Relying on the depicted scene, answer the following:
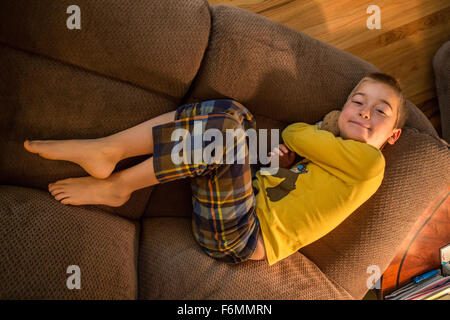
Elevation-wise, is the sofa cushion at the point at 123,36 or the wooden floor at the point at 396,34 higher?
the wooden floor at the point at 396,34

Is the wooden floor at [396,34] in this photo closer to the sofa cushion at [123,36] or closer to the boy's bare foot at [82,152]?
the sofa cushion at [123,36]

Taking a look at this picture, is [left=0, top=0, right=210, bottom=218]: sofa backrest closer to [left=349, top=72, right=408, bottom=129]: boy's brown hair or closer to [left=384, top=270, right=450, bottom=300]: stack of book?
[left=349, top=72, right=408, bottom=129]: boy's brown hair

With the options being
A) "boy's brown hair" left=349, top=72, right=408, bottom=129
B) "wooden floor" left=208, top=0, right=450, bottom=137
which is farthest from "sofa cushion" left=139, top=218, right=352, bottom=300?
"wooden floor" left=208, top=0, right=450, bottom=137

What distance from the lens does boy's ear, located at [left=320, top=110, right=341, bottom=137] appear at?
1.15m

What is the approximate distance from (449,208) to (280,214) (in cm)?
84

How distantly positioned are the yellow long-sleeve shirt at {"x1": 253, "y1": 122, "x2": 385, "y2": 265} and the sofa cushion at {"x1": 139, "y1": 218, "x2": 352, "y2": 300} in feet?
0.25

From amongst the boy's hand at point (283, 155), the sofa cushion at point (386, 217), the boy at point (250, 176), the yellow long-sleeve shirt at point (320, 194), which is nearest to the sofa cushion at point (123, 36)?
the boy at point (250, 176)

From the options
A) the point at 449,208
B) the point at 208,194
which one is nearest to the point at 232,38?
the point at 208,194

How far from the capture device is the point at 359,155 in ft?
3.38

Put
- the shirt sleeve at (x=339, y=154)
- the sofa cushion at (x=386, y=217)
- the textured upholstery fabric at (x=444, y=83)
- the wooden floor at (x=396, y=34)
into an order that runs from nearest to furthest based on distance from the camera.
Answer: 1. the shirt sleeve at (x=339, y=154)
2. the sofa cushion at (x=386, y=217)
3. the textured upholstery fabric at (x=444, y=83)
4. the wooden floor at (x=396, y=34)

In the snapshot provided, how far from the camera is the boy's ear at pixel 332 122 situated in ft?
3.76

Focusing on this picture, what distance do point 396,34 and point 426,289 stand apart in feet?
4.34

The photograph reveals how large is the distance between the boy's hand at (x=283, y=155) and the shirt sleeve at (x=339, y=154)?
0.15ft

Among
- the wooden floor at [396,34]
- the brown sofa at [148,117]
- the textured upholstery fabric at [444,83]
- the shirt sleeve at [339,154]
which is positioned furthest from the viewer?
the wooden floor at [396,34]
